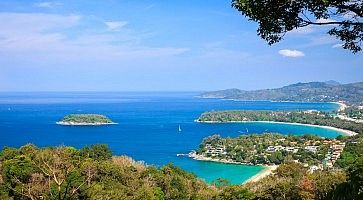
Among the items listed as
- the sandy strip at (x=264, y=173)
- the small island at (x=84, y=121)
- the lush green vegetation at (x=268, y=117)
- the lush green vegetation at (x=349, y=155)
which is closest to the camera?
the lush green vegetation at (x=349, y=155)

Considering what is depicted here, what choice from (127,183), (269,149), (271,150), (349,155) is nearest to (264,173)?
(349,155)

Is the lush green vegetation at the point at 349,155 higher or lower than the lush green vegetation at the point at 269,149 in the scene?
higher

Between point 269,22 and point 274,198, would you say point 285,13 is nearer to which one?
point 269,22

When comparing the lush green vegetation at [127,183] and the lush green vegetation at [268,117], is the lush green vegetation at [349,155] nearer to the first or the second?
A: the lush green vegetation at [127,183]

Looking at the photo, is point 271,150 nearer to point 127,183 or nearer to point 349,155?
point 349,155

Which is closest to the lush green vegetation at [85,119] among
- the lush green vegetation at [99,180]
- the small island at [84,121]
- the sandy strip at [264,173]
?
the small island at [84,121]

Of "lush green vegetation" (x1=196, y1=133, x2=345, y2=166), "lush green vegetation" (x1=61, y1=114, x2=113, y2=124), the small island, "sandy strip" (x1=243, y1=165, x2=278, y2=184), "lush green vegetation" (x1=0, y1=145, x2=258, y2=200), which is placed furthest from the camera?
"lush green vegetation" (x1=61, y1=114, x2=113, y2=124)

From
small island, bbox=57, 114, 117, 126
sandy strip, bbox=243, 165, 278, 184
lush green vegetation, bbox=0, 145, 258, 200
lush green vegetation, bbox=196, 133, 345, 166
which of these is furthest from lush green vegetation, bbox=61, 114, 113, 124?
lush green vegetation, bbox=0, 145, 258, 200

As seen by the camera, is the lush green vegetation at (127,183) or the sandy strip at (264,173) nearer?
the lush green vegetation at (127,183)

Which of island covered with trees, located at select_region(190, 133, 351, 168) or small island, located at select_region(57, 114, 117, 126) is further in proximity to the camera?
small island, located at select_region(57, 114, 117, 126)

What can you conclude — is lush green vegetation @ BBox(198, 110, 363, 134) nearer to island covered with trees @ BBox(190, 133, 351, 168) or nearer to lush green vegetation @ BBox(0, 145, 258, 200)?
island covered with trees @ BBox(190, 133, 351, 168)

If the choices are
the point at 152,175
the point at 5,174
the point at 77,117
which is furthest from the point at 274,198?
the point at 77,117

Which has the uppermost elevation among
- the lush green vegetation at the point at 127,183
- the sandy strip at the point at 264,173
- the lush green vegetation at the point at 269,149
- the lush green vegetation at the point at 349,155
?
the lush green vegetation at the point at 127,183
